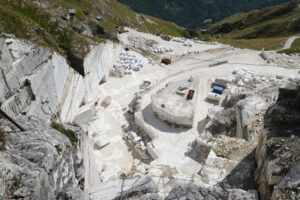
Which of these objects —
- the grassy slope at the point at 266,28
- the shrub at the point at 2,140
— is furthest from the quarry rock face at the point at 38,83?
the grassy slope at the point at 266,28

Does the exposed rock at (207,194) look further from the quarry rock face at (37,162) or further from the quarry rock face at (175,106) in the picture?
the quarry rock face at (175,106)

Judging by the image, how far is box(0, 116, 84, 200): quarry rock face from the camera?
849 centimetres

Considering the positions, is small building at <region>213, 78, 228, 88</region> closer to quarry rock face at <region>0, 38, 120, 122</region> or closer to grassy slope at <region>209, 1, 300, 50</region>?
quarry rock face at <region>0, 38, 120, 122</region>

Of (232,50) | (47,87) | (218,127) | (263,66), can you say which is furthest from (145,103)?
(232,50)

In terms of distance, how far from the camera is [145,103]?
35031 mm

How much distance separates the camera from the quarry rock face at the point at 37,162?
8.49m

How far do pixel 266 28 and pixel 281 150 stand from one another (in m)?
136

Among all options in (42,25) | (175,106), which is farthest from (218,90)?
(42,25)

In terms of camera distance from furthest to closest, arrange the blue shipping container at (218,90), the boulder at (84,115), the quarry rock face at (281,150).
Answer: the blue shipping container at (218,90) → the boulder at (84,115) → the quarry rock face at (281,150)

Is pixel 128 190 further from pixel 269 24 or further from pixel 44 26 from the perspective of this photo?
pixel 269 24

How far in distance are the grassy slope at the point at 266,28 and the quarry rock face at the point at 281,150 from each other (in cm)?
7723

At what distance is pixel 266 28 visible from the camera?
408 feet

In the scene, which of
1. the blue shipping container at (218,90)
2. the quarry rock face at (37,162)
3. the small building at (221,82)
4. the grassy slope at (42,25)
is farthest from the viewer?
the small building at (221,82)

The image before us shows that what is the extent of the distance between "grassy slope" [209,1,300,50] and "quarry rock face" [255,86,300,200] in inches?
3041
